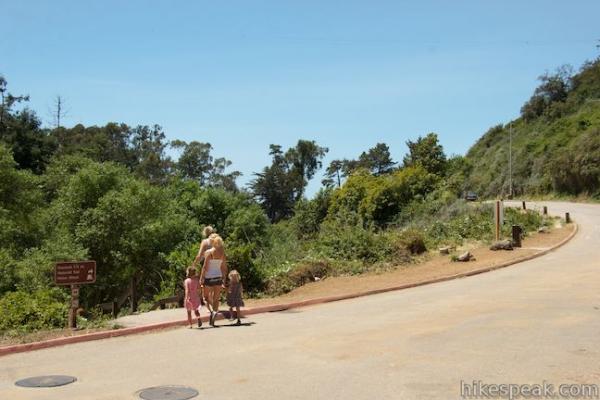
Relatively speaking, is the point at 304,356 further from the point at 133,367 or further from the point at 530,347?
the point at 530,347

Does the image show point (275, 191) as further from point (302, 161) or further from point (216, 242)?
point (216, 242)

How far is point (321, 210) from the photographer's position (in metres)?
67.7

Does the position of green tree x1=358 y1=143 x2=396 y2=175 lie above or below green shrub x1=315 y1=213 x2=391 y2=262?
above

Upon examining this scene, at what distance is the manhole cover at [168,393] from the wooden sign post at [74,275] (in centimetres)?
438

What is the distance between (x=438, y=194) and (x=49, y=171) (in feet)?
98.3

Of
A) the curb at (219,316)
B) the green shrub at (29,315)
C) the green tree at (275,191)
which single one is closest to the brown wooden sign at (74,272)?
the curb at (219,316)

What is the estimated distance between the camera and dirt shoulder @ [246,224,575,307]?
15478 millimetres

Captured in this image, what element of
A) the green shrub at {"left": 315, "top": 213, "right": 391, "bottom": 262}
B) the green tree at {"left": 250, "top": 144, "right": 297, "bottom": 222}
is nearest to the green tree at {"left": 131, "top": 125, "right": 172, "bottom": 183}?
the green tree at {"left": 250, "top": 144, "right": 297, "bottom": 222}

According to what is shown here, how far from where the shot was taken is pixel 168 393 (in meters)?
6.58

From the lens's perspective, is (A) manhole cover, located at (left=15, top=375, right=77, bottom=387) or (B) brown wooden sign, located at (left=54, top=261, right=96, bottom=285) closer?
(A) manhole cover, located at (left=15, top=375, right=77, bottom=387)

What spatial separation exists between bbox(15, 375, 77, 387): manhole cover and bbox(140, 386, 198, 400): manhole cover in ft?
4.02

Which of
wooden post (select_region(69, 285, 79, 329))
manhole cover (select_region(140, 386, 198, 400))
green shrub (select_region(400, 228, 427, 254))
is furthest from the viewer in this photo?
green shrub (select_region(400, 228, 427, 254))

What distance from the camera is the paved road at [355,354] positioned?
22.3 ft

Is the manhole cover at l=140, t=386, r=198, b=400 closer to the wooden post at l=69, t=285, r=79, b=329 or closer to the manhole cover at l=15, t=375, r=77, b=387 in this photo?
the manhole cover at l=15, t=375, r=77, b=387
